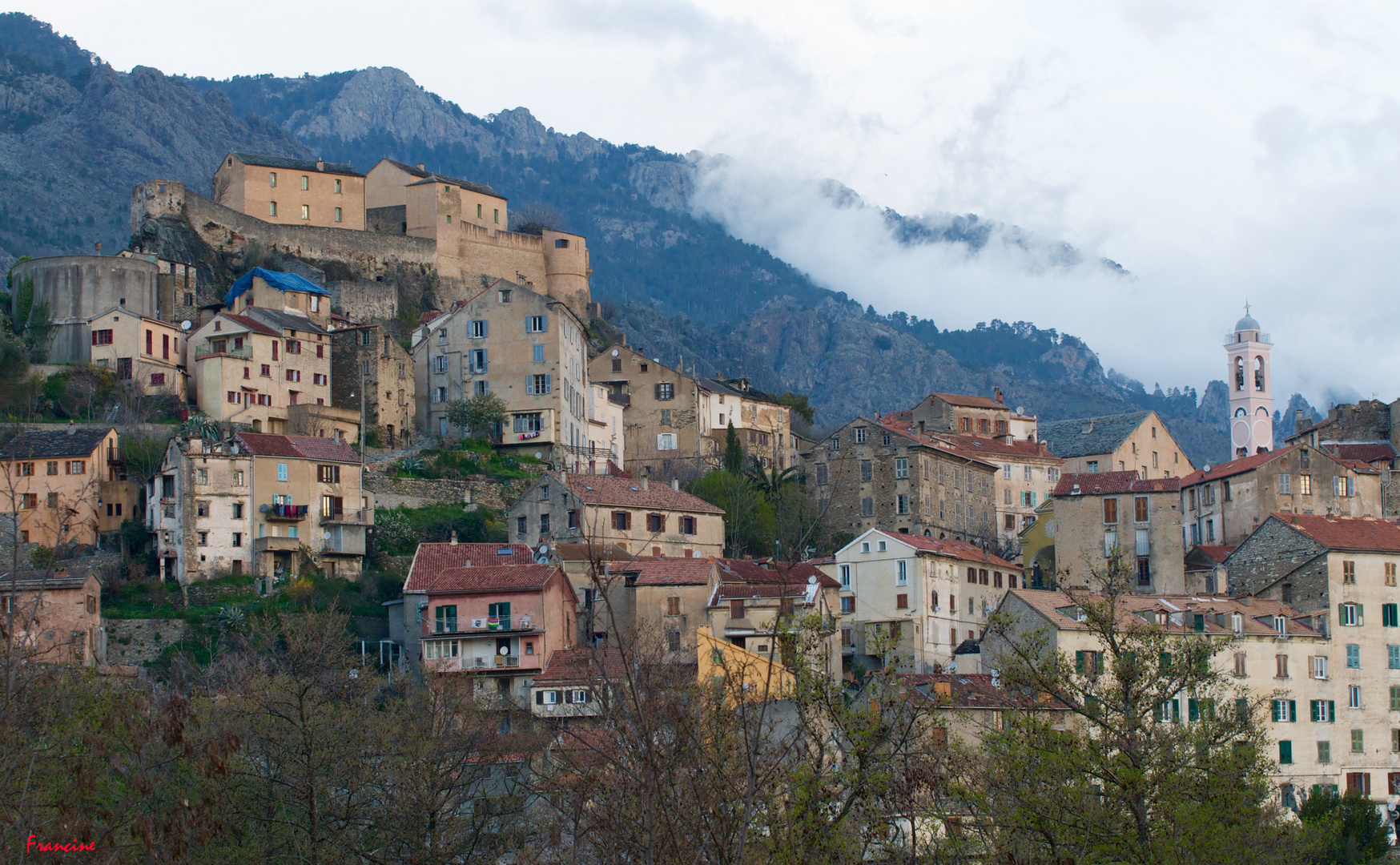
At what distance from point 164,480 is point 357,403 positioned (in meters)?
15.3

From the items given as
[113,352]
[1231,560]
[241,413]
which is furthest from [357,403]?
[1231,560]

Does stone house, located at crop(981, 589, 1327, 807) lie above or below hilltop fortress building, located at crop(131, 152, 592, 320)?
below

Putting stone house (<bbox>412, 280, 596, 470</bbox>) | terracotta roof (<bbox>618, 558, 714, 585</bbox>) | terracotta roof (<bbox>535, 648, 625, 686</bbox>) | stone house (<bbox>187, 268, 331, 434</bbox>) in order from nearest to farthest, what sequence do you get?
1. terracotta roof (<bbox>535, 648, 625, 686</bbox>)
2. terracotta roof (<bbox>618, 558, 714, 585</bbox>)
3. stone house (<bbox>187, 268, 331, 434</bbox>)
4. stone house (<bbox>412, 280, 596, 470</bbox>)

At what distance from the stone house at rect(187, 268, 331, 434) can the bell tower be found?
254ft

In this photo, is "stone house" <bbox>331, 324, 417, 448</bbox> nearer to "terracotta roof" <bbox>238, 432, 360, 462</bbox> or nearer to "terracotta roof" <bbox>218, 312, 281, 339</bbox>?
"terracotta roof" <bbox>218, 312, 281, 339</bbox>

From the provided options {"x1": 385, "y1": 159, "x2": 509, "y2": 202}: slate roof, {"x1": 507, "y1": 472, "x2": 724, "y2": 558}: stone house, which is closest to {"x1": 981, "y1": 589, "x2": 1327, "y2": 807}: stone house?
{"x1": 507, "y1": 472, "x2": 724, "y2": 558}: stone house

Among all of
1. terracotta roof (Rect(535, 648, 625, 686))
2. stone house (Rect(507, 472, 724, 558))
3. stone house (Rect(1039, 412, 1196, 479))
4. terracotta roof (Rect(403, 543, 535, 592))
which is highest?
stone house (Rect(1039, 412, 1196, 479))

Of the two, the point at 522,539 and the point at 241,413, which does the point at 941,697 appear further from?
the point at 241,413

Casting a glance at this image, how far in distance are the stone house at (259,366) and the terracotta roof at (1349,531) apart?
1708 inches

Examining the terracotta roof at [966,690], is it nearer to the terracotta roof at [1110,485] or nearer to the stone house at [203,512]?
the terracotta roof at [1110,485]

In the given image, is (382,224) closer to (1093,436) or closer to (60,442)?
(60,442)

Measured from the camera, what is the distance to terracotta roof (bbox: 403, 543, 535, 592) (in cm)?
6200

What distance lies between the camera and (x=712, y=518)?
71.9 metres

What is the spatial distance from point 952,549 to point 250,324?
34.3m
